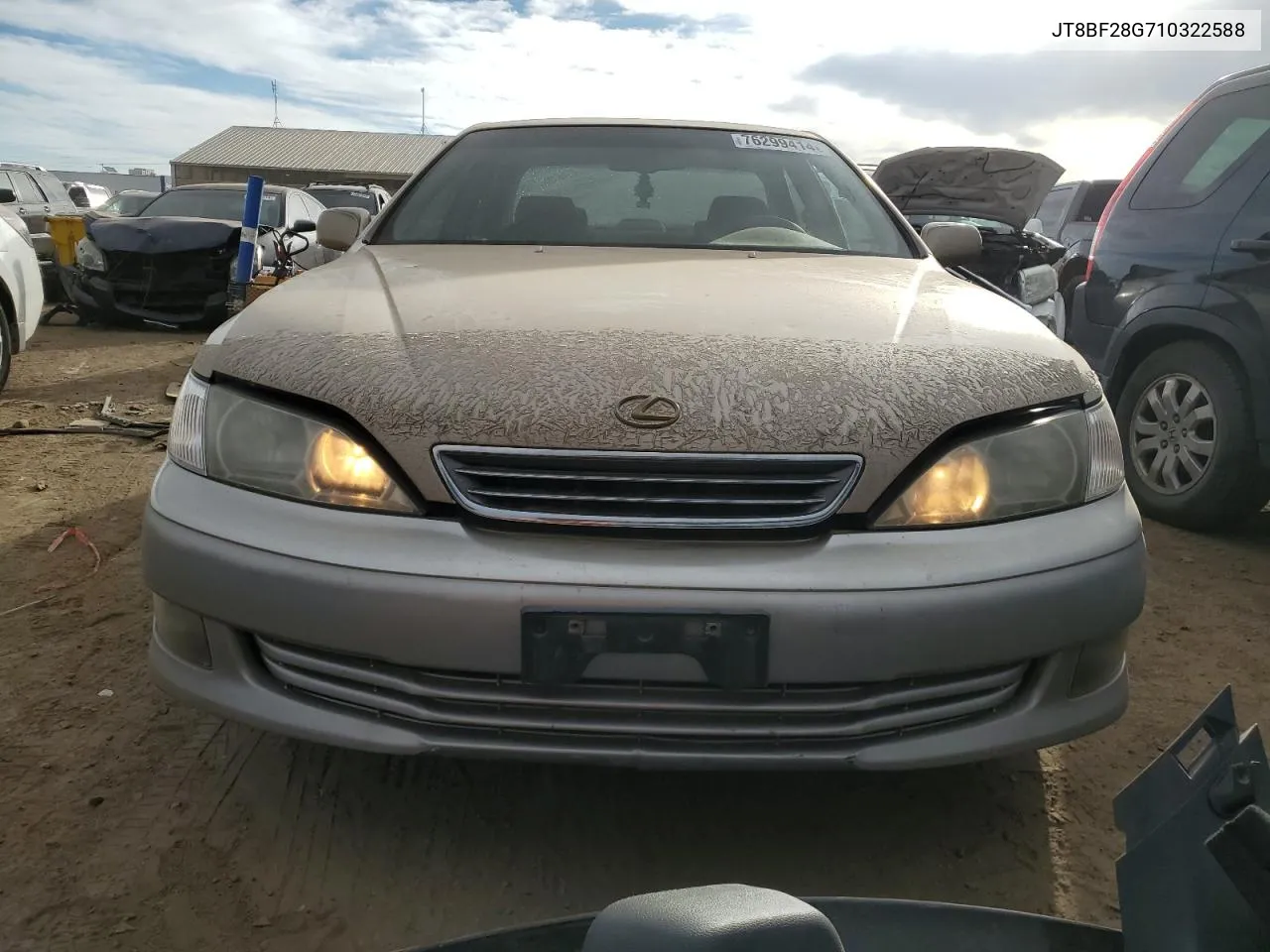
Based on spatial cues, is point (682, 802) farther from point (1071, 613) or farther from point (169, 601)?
point (169, 601)

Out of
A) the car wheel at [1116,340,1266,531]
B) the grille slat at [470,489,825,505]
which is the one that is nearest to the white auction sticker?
the car wheel at [1116,340,1266,531]

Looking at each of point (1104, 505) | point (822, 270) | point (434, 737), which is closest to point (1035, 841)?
point (1104, 505)

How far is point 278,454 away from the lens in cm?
175

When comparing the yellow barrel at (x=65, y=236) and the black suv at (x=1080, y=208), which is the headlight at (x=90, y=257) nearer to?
the yellow barrel at (x=65, y=236)

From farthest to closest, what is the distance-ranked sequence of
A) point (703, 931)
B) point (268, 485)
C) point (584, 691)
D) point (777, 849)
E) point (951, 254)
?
1. point (951, 254)
2. point (777, 849)
3. point (268, 485)
4. point (584, 691)
5. point (703, 931)

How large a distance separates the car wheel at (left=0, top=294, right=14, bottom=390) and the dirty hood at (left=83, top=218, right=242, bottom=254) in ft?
9.80

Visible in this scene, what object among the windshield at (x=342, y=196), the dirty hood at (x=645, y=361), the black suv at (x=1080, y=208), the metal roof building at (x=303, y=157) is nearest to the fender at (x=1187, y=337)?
the dirty hood at (x=645, y=361)

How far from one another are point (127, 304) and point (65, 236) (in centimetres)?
95

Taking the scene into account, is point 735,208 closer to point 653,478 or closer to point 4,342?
A: point 653,478

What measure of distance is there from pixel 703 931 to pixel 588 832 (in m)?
1.27

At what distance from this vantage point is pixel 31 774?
212 centimetres

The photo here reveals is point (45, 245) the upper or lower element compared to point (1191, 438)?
upper

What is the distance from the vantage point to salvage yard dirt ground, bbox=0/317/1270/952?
1746 millimetres

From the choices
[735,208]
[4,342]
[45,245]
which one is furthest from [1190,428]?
[45,245]
